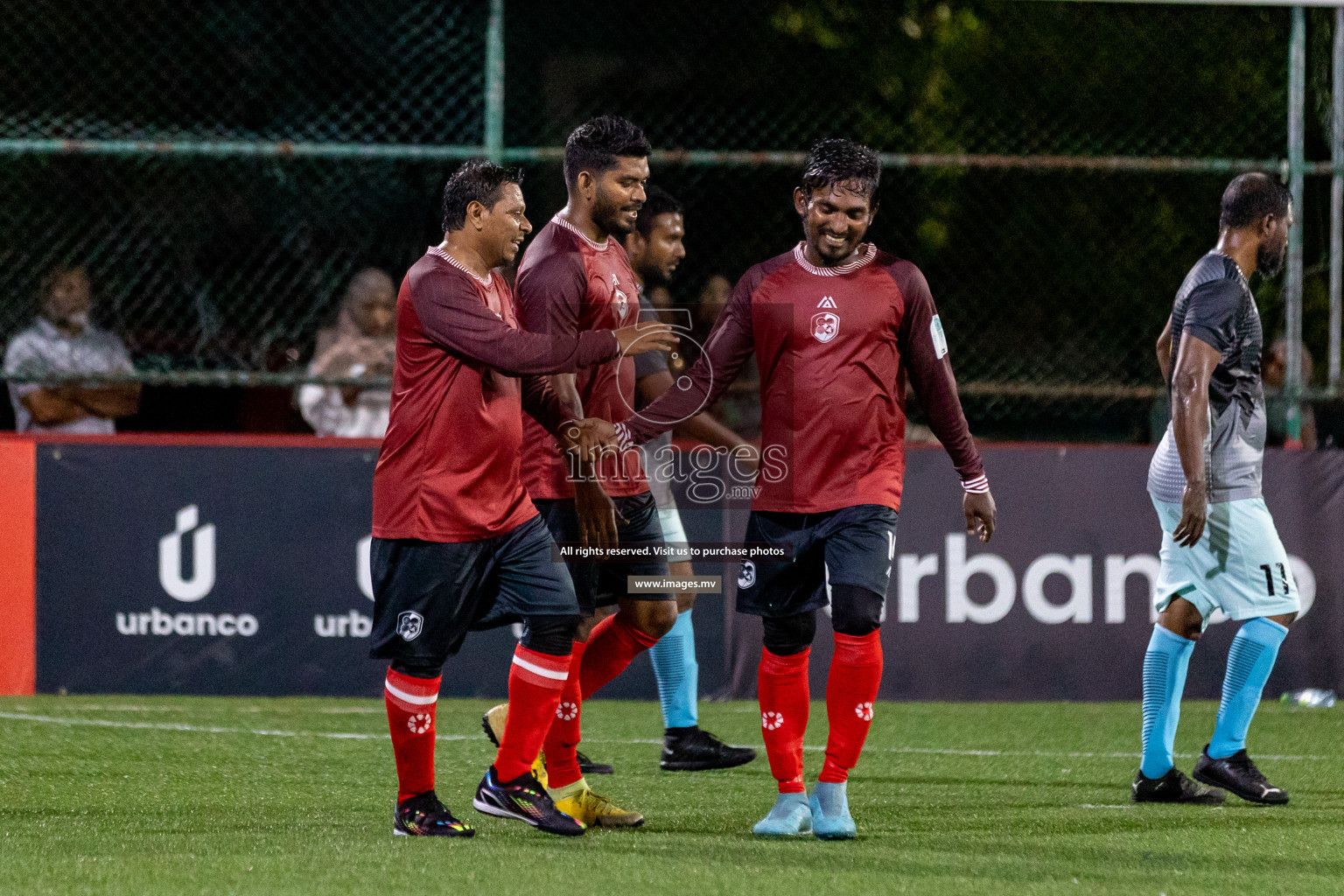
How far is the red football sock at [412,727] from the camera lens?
5.07 metres

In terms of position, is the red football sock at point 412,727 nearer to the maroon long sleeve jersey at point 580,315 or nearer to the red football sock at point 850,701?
the maroon long sleeve jersey at point 580,315

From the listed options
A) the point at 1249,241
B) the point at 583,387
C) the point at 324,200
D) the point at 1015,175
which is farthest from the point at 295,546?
the point at 1015,175

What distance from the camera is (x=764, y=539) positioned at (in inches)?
212

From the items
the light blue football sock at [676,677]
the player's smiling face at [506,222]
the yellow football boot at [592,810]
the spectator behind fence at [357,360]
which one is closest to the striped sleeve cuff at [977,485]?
the yellow football boot at [592,810]

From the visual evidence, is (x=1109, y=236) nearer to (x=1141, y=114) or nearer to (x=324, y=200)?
(x=1141, y=114)

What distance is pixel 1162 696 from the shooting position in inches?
240

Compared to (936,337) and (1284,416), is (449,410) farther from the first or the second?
(1284,416)

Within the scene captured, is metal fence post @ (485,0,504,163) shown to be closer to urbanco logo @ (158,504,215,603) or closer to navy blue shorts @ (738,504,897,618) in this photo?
urbanco logo @ (158,504,215,603)

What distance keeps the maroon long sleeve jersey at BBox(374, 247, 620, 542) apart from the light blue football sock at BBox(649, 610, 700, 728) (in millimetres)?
1948

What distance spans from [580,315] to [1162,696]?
239 cm

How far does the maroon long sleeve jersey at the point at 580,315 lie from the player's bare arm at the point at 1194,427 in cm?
180

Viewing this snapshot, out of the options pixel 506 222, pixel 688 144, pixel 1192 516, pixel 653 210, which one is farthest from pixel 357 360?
pixel 1192 516

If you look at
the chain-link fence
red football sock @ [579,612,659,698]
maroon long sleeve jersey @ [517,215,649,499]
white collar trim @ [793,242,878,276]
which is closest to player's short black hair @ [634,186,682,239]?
maroon long sleeve jersey @ [517,215,649,499]

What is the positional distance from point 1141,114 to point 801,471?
29.0 ft
